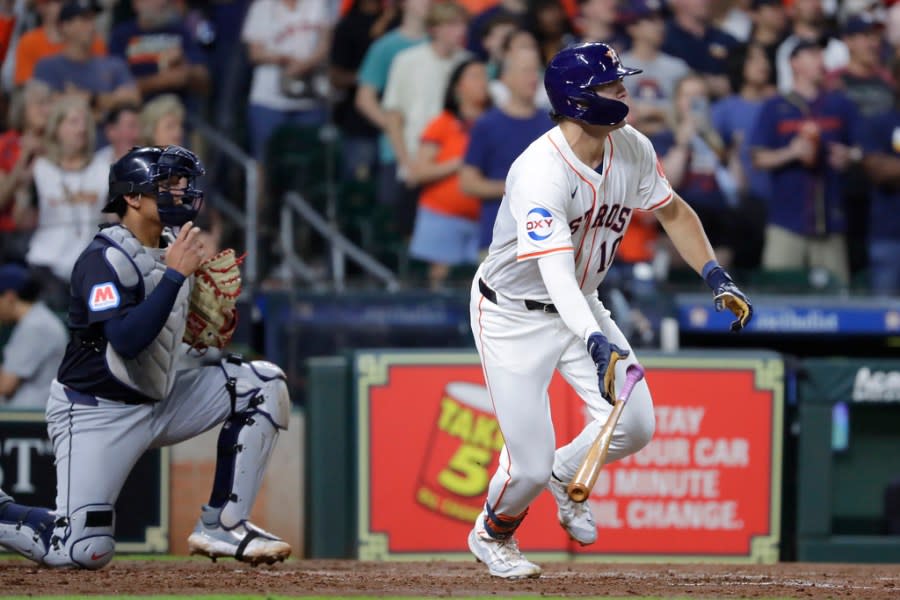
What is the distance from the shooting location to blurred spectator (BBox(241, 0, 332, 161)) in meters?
10.1

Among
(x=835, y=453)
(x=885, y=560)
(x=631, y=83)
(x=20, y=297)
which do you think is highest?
(x=631, y=83)

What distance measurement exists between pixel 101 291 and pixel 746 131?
577 cm

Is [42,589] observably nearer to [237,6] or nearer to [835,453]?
[835,453]

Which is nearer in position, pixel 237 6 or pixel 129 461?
pixel 129 461

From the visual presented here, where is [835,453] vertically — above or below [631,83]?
below

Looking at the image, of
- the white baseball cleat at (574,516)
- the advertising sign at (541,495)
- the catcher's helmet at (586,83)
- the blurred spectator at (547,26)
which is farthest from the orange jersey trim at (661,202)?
the blurred spectator at (547,26)

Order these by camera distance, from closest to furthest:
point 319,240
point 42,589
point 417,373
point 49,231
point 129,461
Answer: point 42,589 → point 129,461 → point 417,373 → point 49,231 → point 319,240

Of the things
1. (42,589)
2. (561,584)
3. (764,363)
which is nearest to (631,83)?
(764,363)

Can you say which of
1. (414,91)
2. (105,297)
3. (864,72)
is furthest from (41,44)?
(864,72)

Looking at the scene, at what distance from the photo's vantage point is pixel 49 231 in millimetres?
9125

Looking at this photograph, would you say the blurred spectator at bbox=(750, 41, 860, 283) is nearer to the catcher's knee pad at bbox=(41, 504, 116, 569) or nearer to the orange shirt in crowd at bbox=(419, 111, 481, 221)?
the orange shirt in crowd at bbox=(419, 111, 481, 221)

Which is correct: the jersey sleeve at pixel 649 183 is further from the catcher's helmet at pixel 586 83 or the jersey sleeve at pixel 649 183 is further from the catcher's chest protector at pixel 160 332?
A: the catcher's chest protector at pixel 160 332

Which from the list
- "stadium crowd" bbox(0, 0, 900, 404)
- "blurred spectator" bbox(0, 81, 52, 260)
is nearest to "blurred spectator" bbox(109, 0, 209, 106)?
"stadium crowd" bbox(0, 0, 900, 404)

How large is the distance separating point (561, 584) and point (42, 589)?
1812 millimetres
